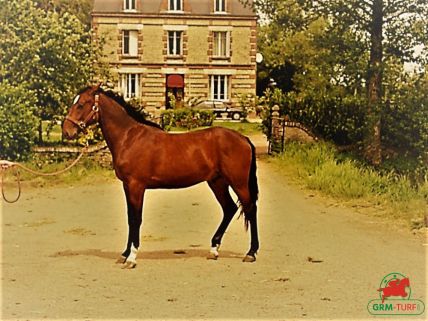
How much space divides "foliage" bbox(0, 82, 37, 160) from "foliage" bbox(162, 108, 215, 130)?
187 cm

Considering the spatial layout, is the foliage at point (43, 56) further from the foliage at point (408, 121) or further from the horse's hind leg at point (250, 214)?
the foliage at point (408, 121)

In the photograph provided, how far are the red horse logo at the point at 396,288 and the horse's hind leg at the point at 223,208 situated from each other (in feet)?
4.77

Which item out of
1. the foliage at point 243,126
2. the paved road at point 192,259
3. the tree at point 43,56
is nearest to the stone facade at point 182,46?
the foliage at point 243,126

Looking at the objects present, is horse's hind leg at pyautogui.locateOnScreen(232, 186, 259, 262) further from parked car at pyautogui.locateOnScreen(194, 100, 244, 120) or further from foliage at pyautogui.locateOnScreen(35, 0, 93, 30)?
foliage at pyautogui.locateOnScreen(35, 0, 93, 30)

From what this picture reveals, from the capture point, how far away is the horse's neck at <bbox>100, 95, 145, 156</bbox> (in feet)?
18.1

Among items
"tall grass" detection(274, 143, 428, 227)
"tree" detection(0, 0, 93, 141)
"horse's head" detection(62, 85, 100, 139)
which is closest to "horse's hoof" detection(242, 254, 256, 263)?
"tall grass" detection(274, 143, 428, 227)

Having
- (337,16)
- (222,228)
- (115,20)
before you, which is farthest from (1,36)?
(337,16)

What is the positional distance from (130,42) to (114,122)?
3.99 ft

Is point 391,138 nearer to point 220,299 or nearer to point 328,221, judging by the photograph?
point 328,221

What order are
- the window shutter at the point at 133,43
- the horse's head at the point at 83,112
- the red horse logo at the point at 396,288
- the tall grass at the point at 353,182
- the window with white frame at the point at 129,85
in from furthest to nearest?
the tall grass at the point at 353,182
the window with white frame at the point at 129,85
the window shutter at the point at 133,43
the horse's head at the point at 83,112
the red horse logo at the point at 396,288

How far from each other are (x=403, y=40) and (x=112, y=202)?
414 cm

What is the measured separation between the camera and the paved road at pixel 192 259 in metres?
4.80

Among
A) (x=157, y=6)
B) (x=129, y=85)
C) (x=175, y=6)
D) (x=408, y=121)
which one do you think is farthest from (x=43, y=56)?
(x=408, y=121)

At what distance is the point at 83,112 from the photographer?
215 inches
